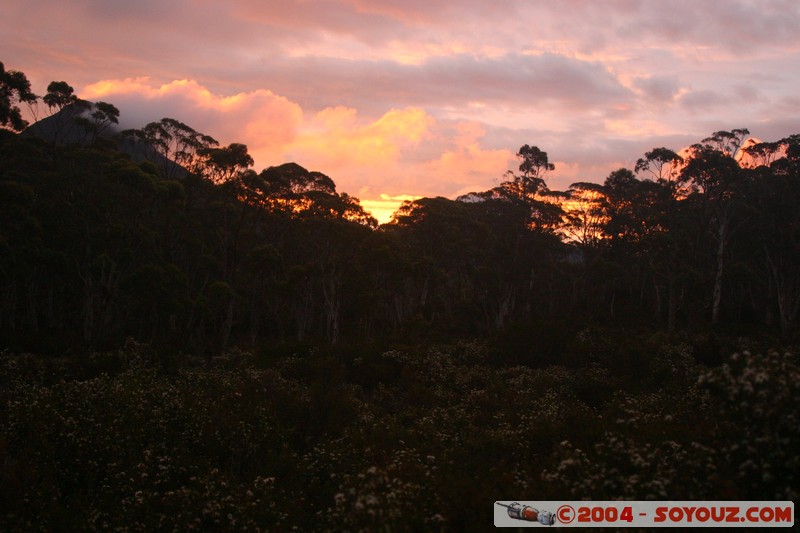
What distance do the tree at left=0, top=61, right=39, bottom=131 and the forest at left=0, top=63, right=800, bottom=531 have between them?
0.30 ft

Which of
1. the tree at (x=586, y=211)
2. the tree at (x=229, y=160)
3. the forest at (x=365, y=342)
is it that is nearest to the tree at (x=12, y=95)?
the forest at (x=365, y=342)

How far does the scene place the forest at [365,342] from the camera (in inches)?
412

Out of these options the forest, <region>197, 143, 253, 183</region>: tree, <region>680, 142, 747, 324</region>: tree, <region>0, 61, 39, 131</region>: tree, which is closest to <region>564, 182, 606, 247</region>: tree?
the forest

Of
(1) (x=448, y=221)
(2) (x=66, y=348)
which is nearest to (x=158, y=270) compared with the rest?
(2) (x=66, y=348)

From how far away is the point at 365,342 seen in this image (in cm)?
3472

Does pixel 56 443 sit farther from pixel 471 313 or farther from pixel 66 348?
pixel 471 313

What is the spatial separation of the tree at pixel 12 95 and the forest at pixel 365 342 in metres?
0.09

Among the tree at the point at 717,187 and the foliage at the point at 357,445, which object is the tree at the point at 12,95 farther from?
the tree at the point at 717,187

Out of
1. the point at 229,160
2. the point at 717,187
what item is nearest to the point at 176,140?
the point at 229,160

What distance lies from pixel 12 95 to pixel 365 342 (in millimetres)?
22995

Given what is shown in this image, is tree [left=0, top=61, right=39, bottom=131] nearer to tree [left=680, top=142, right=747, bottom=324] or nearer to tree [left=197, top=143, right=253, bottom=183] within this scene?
tree [left=197, top=143, right=253, bottom=183]

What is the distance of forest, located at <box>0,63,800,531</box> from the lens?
34.3ft

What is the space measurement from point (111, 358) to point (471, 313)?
110 feet

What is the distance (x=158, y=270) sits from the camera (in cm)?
3481
